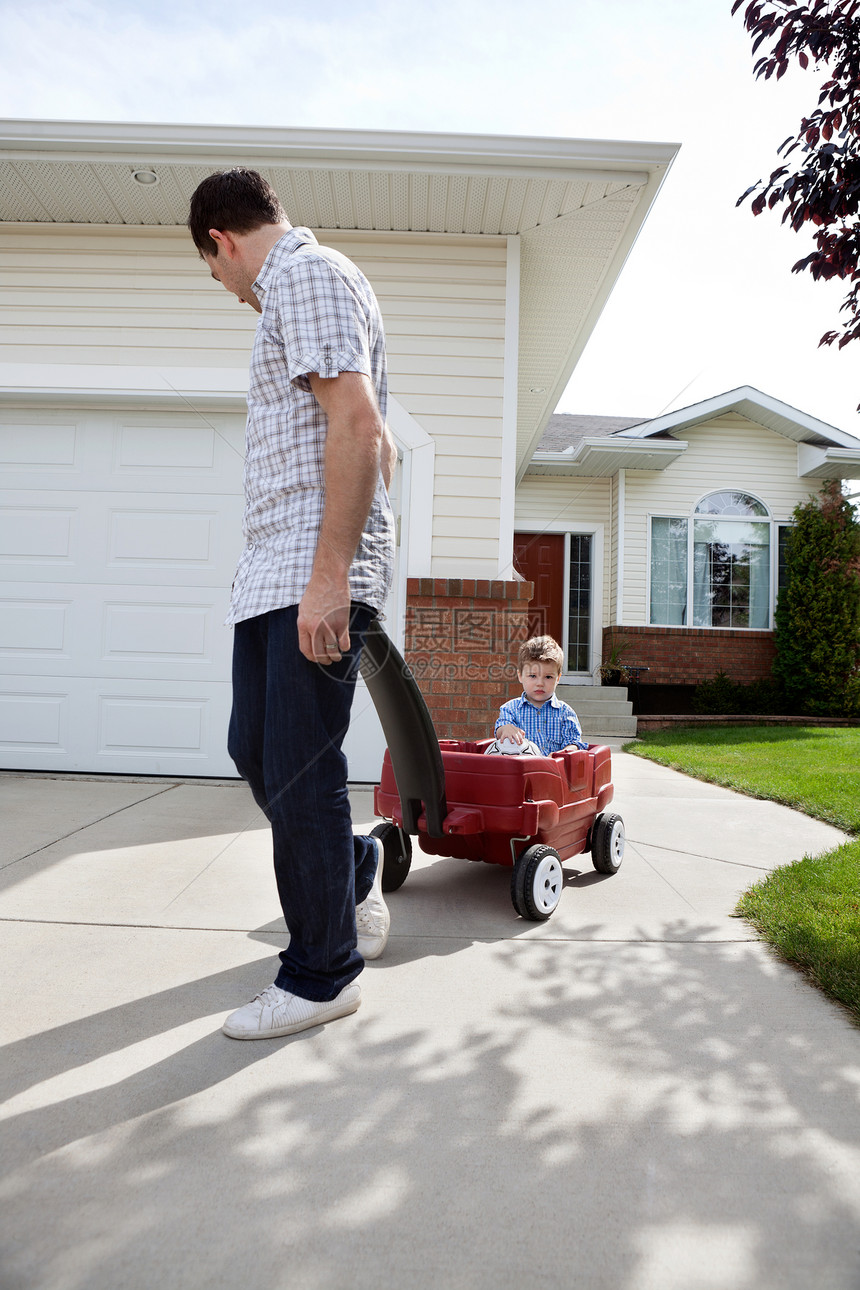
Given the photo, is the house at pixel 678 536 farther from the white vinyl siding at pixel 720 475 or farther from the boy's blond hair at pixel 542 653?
the boy's blond hair at pixel 542 653

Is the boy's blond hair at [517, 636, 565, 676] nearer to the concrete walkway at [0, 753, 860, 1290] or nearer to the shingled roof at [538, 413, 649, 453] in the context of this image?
the concrete walkway at [0, 753, 860, 1290]

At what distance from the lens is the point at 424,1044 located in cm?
179

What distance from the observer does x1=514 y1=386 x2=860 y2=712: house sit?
12008 mm

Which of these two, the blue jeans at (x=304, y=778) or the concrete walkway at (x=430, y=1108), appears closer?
the concrete walkway at (x=430, y=1108)

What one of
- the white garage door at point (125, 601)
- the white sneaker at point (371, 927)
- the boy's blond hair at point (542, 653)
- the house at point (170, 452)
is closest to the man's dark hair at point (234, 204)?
the white sneaker at point (371, 927)

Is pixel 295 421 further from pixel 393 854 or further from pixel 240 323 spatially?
pixel 240 323

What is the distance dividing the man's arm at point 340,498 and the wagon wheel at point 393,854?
139 cm

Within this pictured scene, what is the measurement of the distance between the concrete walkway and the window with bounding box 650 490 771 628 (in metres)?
9.87

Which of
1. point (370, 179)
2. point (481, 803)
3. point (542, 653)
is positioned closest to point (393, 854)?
point (481, 803)

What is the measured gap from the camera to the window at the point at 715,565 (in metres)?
12.2

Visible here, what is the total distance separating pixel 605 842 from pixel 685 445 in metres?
9.59

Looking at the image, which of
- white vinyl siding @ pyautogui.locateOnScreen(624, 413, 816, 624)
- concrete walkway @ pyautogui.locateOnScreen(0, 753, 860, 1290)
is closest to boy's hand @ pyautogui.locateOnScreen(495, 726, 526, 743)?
concrete walkway @ pyautogui.locateOnScreen(0, 753, 860, 1290)

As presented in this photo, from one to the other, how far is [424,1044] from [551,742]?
1760 mm

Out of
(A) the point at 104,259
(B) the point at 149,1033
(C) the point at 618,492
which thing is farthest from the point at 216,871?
(C) the point at 618,492
